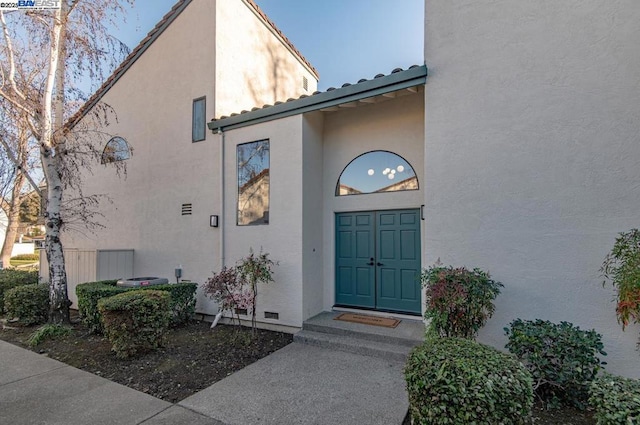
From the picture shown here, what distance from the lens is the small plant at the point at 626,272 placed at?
9.83 ft

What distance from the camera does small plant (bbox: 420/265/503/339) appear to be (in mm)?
3564

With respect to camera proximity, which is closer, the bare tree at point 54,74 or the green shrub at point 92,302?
the green shrub at point 92,302

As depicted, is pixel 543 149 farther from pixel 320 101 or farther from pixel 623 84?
pixel 320 101

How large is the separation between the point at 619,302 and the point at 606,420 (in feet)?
5.41

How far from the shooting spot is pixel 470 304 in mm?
3568

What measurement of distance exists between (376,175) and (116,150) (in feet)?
24.3

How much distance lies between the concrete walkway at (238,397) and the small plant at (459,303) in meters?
0.93

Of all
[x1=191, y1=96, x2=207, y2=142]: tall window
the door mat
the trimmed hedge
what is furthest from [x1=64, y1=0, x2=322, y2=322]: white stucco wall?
the door mat

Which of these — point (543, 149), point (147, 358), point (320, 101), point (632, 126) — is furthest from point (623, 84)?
point (147, 358)

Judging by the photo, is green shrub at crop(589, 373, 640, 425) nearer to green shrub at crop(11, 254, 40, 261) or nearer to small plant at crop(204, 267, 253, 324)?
small plant at crop(204, 267, 253, 324)

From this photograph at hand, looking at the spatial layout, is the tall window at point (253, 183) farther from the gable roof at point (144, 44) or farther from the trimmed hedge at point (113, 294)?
the gable roof at point (144, 44)

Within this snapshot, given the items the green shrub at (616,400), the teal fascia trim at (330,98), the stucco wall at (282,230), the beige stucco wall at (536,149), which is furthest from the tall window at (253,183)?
the green shrub at (616,400)

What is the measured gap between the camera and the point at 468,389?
2.21 m

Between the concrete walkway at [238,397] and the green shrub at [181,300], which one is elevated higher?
the green shrub at [181,300]
